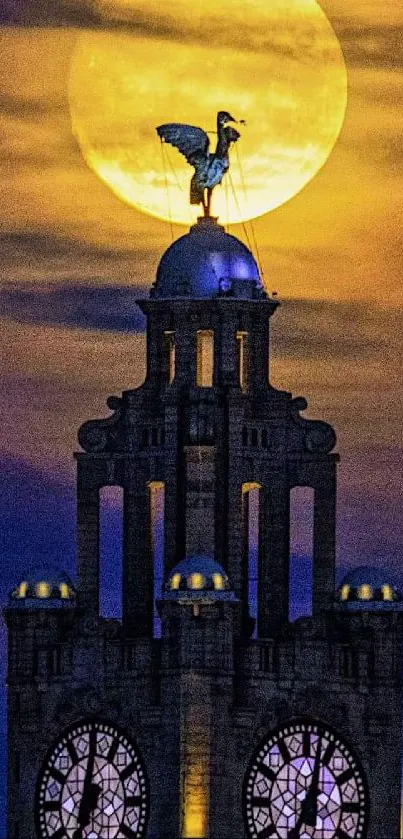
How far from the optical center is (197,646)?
14475cm

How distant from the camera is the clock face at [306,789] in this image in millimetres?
144875

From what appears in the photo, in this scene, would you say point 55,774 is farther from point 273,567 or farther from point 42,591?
point 273,567

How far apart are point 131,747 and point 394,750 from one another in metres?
4.94

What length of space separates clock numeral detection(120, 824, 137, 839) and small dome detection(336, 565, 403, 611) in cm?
573

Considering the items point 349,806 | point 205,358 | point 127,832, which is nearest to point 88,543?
point 205,358

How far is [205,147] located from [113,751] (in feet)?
37.3

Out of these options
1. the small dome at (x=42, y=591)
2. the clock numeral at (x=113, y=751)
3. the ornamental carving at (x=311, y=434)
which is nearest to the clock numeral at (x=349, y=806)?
the clock numeral at (x=113, y=751)

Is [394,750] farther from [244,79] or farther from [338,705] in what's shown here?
[244,79]

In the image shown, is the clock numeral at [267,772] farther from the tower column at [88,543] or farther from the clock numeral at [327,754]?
the tower column at [88,543]

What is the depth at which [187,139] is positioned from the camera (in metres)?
146

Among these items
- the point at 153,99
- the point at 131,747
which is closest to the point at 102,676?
the point at 131,747

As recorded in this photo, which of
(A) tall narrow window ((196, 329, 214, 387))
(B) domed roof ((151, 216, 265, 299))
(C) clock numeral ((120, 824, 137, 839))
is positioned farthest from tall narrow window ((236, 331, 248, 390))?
(C) clock numeral ((120, 824, 137, 839))

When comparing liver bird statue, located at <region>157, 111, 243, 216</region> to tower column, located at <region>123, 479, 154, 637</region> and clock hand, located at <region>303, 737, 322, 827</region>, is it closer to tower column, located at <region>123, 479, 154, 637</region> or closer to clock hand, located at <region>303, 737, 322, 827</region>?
tower column, located at <region>123, 479, 154, 637</region>

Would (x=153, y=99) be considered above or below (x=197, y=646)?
above
